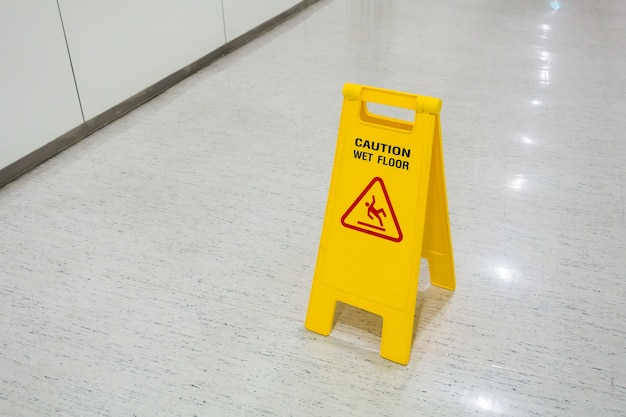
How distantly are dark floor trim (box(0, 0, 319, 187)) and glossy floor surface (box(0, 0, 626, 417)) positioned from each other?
2.9 inches

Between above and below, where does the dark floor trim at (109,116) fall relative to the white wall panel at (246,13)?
below

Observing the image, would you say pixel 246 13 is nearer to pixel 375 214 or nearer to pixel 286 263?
pixel 286 263

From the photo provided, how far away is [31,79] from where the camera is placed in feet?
10.3

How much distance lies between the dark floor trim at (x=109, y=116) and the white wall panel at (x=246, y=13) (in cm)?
6

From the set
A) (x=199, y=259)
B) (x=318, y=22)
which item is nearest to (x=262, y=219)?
(x=199, y=259)

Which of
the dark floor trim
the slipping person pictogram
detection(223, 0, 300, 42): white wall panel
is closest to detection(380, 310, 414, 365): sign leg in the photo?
the slipping person pictogram

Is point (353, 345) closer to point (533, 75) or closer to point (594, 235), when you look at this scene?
point (594, 235)

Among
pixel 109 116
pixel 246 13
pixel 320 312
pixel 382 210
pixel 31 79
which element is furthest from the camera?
pixel 246 13

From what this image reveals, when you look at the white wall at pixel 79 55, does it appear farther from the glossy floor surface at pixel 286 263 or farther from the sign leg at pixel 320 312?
the sign leg at pixel 320 312

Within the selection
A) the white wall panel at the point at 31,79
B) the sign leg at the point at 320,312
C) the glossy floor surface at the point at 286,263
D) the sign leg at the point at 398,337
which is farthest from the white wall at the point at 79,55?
the sign leg at the point at 398,337

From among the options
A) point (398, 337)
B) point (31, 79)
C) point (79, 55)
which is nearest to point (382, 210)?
point (398, 337)

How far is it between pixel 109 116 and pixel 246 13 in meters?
2.03

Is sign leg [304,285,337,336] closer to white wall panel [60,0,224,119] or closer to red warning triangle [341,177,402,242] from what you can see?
red warning triangle [341,177,402,242]

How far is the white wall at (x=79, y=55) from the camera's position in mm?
3045
